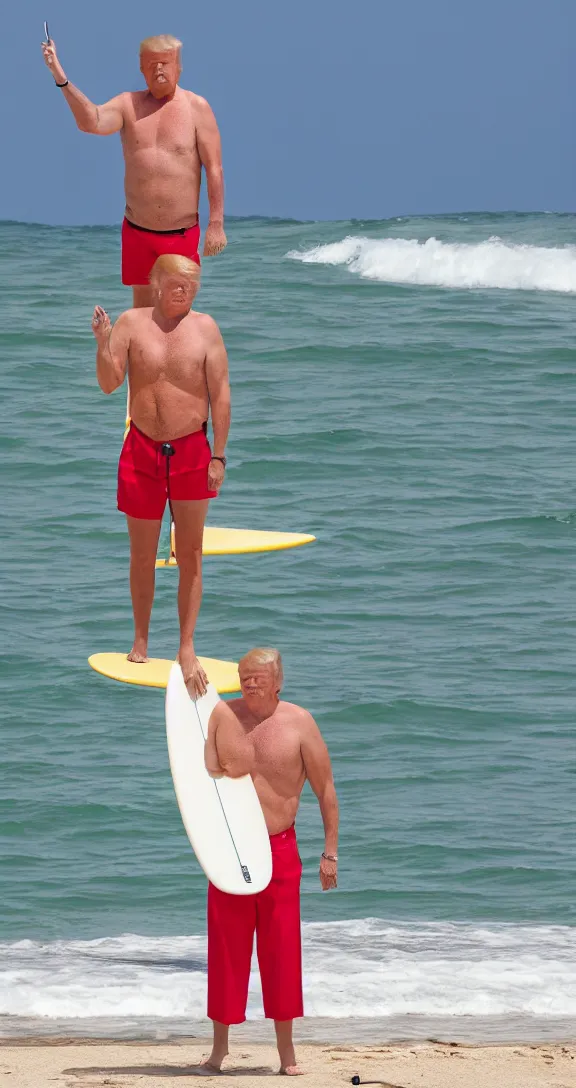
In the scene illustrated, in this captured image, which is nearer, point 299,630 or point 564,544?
point 299,630

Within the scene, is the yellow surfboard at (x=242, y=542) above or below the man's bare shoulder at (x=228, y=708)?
above

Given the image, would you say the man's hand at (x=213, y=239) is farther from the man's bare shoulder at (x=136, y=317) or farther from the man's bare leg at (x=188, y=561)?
the man's bare leg at (x=188, y=561)

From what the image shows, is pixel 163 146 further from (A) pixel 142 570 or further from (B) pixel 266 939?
(B) pixel 266 939

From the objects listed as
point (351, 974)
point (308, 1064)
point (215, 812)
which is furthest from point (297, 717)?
point (351, 974)

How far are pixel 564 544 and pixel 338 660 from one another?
471 centimetres

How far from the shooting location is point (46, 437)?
28.9 m

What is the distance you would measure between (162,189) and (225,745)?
2.48m

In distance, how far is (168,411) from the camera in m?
8.99

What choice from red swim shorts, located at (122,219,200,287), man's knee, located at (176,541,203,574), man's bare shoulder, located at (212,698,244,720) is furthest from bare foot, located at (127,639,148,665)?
red swim shorts, located at (122,219,200,287)

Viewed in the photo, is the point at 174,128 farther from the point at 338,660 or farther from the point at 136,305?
the point at 338,660

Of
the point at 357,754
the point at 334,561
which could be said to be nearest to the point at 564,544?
the point at 334,561

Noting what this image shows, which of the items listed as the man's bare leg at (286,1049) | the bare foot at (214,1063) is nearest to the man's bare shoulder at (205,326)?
the man's bare leg at (286,1049)

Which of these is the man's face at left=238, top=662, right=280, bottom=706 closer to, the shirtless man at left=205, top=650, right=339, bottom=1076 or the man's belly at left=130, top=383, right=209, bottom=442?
the shirtless man at left=205, top=650, right=339, bottom=1076

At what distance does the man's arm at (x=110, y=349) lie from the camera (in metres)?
8.58
